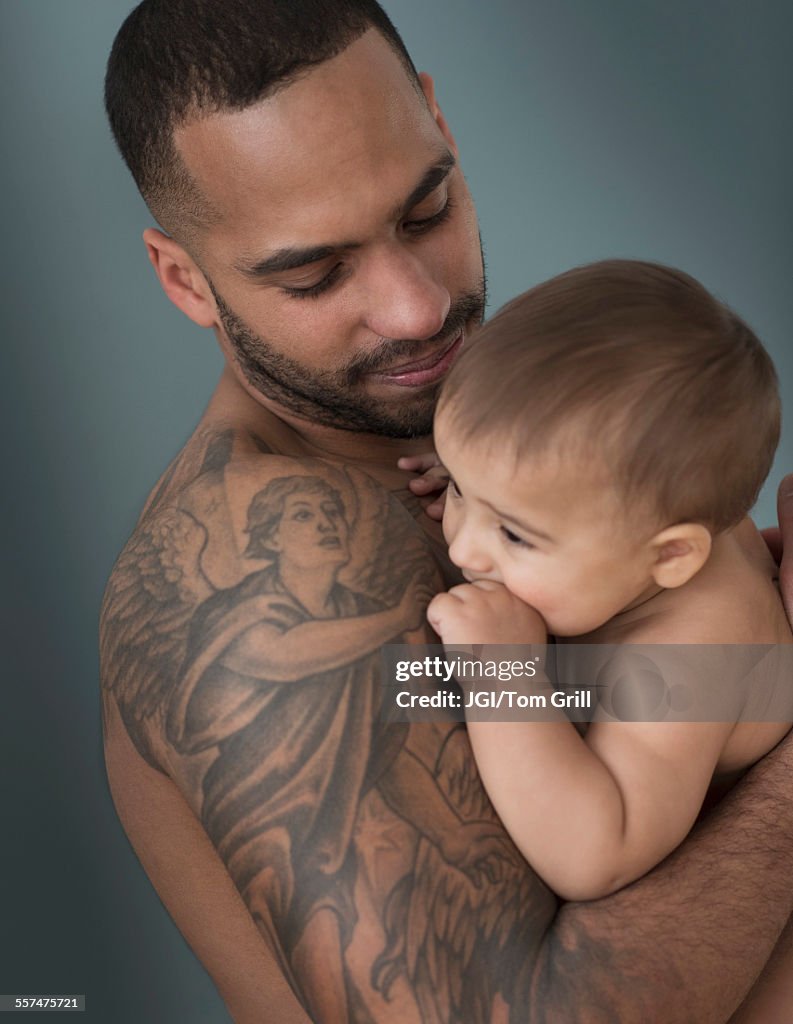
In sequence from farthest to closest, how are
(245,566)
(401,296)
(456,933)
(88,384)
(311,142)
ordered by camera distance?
(88,384), (401,296), (311,142), (245,566), (456,933)

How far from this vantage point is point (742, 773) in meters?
1.43

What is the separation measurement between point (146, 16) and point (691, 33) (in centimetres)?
180

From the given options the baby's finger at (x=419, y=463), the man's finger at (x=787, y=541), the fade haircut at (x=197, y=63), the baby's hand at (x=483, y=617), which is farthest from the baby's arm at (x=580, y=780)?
the fade haircut at (x=197, y=63)

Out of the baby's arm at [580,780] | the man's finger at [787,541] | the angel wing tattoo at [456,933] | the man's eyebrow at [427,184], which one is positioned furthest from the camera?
the man's eyebrow at [427,184]

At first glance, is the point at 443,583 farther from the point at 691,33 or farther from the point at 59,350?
the point at 691,33

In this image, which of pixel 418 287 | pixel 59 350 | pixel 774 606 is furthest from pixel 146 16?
pixel 774 606

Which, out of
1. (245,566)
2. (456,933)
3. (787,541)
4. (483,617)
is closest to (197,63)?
(245,566)

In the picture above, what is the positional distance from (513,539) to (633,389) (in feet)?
0.68

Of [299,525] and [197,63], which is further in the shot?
[197,63]

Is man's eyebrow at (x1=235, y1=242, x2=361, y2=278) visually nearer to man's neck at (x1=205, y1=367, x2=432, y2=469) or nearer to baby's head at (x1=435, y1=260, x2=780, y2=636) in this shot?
man's neck at (x1=205, y1=367, x2=432, y2=469)

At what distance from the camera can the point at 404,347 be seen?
166 centimetres

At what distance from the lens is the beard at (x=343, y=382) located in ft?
5.53

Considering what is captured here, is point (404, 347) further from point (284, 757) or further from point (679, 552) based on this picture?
point (284, 757)

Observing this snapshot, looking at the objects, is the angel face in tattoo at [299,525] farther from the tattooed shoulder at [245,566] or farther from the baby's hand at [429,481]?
the baby's hand at [429,481]
